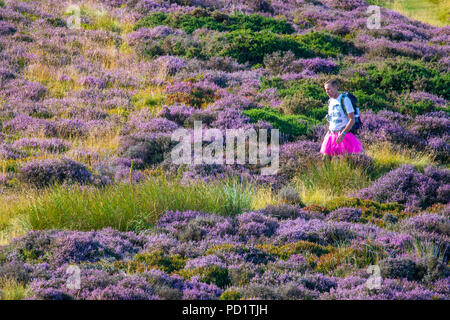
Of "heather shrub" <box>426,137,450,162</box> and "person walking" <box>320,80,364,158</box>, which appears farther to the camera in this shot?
"heather shrub" <box>426,137,450,162</box>

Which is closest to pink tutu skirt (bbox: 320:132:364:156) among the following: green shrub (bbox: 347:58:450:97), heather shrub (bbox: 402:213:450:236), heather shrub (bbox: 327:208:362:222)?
heather shrub (bbox: 327:208:362:222)

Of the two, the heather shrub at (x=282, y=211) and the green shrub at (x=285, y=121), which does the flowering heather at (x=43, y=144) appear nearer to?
the green shrub at (x=285, y=121)

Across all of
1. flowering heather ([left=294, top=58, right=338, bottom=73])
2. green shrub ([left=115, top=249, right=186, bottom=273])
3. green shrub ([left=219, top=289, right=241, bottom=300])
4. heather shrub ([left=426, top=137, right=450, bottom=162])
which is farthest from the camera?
flowering heather ([left=294, top=58, right=338, bottom=73])

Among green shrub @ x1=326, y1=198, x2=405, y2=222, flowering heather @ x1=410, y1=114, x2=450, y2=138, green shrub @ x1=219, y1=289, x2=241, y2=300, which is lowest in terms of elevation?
green shrub @ x1=326, y1=198, x2=405, y2=222

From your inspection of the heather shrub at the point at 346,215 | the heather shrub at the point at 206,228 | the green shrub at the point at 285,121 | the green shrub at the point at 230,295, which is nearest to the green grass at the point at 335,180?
the heather shrub at the point at 346,215

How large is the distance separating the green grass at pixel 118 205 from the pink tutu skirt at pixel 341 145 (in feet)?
8.74

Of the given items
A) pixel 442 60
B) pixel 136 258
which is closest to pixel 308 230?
pixel 136 258

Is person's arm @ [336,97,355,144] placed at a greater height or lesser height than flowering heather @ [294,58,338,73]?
lesser

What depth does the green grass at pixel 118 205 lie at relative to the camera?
24.8 ft

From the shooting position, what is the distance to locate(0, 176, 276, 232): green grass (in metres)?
7.55

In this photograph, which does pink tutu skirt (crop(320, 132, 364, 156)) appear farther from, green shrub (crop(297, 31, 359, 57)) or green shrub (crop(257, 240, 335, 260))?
green shrub (crop(297, 31, 359, 57))

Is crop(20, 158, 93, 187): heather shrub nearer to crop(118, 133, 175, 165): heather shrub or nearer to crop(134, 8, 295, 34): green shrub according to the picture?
crop(118, 133, 175, 165): heather shrub

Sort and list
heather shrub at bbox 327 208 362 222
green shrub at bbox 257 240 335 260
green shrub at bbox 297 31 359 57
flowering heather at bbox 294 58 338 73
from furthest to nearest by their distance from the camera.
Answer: green shrub at bbox 297 31 359 57 → flowering heather at bbox 294 58 338 73 → heather shrub at bbox 327 208 362 222 → green shrub at bbox 257 240 335 260

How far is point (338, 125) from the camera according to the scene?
34.0ft
